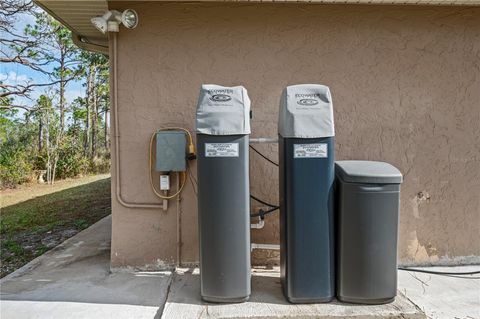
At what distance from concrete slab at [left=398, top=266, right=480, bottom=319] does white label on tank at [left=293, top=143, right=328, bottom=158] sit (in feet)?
5.21

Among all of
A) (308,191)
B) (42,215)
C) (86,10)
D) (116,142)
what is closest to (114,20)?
(86,10)

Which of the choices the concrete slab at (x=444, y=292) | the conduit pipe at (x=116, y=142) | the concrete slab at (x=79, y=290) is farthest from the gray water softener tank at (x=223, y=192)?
the concrete slab at (x=444, y=292)

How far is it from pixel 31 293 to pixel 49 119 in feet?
41.4

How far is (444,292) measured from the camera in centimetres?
340

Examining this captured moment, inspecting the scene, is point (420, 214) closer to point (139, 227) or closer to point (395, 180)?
point (395, 180)

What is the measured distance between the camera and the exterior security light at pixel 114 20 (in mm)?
3711

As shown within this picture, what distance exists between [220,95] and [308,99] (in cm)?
75

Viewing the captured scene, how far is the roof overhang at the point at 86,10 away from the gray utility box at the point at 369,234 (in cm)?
190

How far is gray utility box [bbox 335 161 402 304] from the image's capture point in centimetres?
300

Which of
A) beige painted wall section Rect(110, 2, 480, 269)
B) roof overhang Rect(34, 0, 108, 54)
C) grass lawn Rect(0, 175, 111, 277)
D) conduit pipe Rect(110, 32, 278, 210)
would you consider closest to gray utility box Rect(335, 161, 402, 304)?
beige painted wall section Rect(110, 2, 480, 269)

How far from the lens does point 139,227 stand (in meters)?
3.94

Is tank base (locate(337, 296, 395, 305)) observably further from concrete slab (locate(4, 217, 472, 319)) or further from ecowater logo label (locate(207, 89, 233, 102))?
ecowater logo label (locate(207, 89, 233, 102))

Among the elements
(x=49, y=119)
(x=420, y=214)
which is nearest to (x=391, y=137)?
(x=420, y=214)

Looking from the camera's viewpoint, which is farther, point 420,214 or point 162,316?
point 420,214
